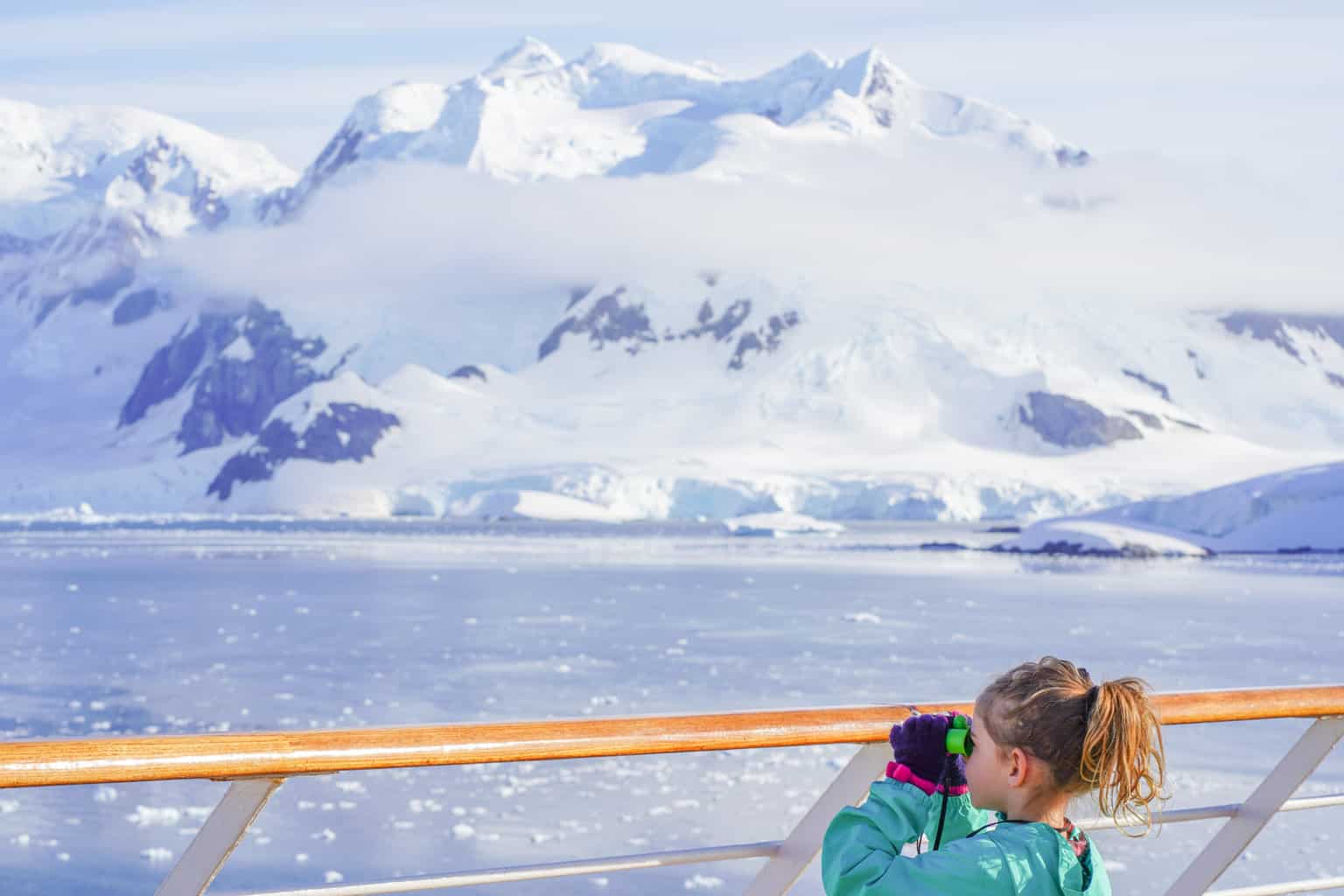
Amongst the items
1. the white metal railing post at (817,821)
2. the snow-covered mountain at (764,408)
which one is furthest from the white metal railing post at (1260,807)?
the snow-covered mountain at (764,408)

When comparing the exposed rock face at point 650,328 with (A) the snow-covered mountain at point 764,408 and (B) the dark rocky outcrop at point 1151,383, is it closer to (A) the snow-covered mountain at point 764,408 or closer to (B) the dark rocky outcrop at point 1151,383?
(A) the snow-covered mountain at point 764,408

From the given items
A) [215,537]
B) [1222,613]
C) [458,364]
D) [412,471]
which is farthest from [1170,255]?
[1222,613]

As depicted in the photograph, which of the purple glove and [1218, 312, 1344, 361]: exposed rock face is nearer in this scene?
the purple glove

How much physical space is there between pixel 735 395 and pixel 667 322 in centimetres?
3902

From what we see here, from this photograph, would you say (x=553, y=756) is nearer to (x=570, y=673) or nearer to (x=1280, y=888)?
(x=1280, y=888)

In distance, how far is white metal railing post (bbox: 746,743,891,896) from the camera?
2.22m

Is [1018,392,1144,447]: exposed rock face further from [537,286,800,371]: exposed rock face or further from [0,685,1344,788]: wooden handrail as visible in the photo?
[0,685,1344,788]: wooden handrail

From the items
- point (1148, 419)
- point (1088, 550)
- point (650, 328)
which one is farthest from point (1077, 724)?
point (650, 328)

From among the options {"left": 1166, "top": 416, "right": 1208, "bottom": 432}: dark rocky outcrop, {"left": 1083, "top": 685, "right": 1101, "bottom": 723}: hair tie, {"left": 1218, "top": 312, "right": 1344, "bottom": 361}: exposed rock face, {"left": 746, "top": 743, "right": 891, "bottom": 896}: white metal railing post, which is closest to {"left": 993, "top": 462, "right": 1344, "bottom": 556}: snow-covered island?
{"left": 746, "top": 743, "right": 891, "bottom": 896}: white metal railing post

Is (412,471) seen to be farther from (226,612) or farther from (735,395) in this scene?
(226,612)

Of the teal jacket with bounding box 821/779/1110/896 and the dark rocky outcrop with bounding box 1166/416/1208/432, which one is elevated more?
the teal jacket with bounding box 821/779/1110/896

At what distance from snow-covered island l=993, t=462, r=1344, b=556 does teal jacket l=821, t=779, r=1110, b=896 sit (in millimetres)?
58305

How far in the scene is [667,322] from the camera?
548ft

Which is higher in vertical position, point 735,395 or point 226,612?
point 226,612
